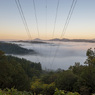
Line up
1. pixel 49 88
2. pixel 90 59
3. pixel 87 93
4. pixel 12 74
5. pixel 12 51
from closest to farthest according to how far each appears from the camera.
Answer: pixel 87 93
pixel 12 74
pixel 49 88
pixel 90 59
pixel 12 51

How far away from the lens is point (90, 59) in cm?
2219

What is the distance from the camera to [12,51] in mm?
176125

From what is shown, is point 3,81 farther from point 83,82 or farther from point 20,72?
point 83,82

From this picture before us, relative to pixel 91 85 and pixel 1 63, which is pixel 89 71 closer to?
pixel 91 85

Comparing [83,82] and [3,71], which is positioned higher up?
[3,71]

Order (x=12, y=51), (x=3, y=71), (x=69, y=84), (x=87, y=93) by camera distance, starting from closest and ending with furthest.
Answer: (x=87, y=93) → (x=3, y=71) → (x=69, y=84) → (x=12, y=51)

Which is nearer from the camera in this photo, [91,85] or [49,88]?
[91,85]

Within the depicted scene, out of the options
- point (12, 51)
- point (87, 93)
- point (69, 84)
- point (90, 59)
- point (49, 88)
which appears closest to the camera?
point (87, 93)

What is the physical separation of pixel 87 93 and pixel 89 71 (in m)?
2.72

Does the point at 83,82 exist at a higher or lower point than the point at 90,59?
lower

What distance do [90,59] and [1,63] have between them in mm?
14789

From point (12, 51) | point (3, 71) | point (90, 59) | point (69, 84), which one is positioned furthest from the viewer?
point (12, 51)

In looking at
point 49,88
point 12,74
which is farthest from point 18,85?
point 49,88

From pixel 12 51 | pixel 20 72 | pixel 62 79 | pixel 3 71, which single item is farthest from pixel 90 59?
pixel 12 51
